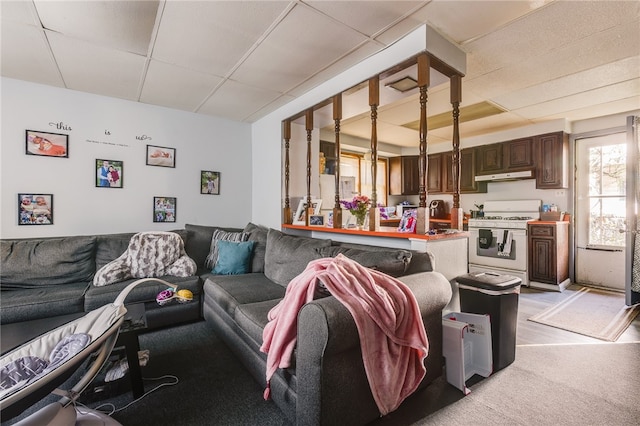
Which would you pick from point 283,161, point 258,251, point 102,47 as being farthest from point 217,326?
point 102,47

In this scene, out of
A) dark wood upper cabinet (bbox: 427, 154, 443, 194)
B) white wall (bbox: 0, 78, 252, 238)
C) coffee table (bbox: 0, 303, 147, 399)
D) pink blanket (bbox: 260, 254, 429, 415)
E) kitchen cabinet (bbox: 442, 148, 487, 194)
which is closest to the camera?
pink blanket (bbox: 260, 254, 429, 415)

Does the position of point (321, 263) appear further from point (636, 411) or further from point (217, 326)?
point (636, 411)

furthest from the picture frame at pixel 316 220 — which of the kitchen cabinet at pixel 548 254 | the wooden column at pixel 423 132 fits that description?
the kitchen cabinet at pixel 548 254

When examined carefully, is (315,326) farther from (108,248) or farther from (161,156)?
(161,156)

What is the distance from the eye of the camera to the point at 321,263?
1.65 metres

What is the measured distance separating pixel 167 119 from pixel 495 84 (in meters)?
4.06

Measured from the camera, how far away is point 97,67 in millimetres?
2803

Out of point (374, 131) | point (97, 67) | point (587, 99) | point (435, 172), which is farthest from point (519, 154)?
→ point (97, 67)

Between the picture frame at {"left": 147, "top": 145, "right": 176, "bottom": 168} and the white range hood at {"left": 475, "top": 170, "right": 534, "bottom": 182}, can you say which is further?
the white range hood at {"left": 475, "top": 170, "right": 534, "bottom": 182}

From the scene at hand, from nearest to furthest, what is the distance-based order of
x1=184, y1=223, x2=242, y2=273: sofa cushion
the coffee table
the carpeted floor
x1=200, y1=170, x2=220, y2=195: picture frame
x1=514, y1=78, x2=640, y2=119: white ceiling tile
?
the carpeted floor < the coffee table < x1=514, y1=78, x2=640, y2=119: white ceiling tile < x1=184, y1=223, x2=242, y2=273: sofa cushion < x1=200, y1=170, x2=220, y2=195: picture frame

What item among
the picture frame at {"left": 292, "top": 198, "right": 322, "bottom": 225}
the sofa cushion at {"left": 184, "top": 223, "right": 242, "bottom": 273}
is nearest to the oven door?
the picture frame at {"left": 292, "top": 198, "right": 322, "bottom": 225}

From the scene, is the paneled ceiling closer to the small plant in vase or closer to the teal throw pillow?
the small plant in vase

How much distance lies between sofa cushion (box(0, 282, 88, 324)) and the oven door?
15.6 feet

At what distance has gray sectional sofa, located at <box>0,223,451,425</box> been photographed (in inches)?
52.2
